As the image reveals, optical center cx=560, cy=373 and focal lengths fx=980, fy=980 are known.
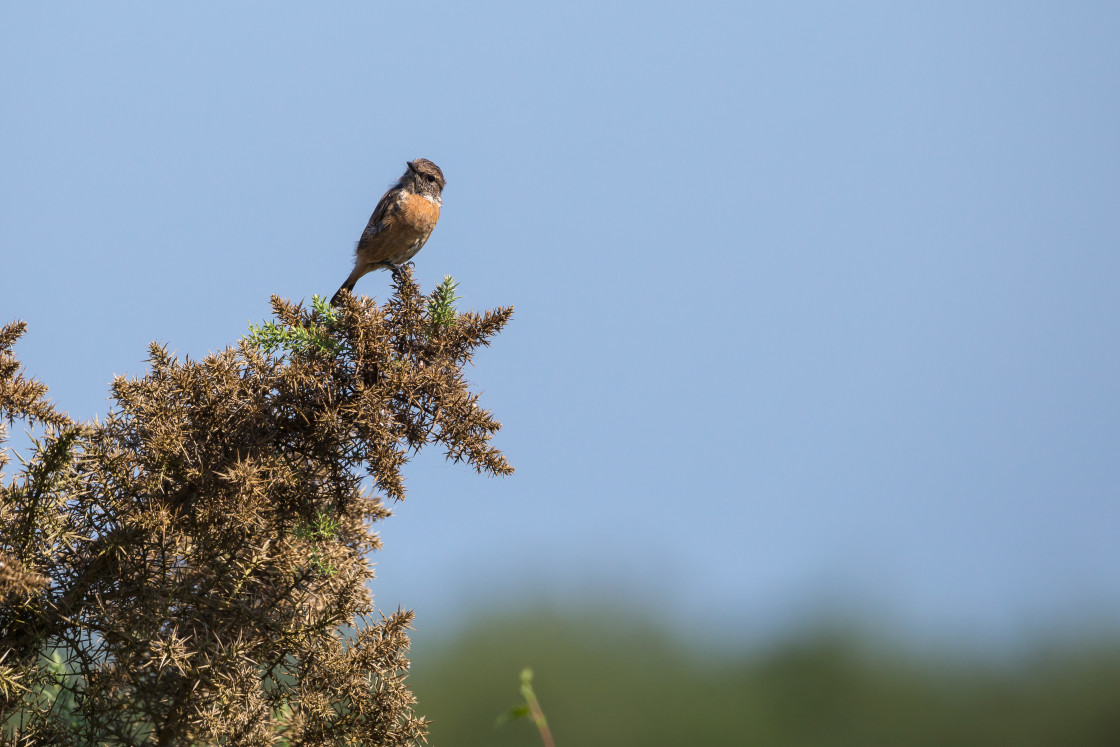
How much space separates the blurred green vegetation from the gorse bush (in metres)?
19.0

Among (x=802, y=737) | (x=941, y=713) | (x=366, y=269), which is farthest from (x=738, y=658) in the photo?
(x=366, y=269)

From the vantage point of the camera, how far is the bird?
546 cm

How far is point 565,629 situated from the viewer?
28.6 metres

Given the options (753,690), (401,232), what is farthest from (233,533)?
(753,690)

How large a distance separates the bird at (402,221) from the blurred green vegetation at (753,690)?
1758 cm

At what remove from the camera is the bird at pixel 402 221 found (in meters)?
5.46

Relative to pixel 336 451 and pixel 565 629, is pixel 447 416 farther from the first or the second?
pixel 565 629

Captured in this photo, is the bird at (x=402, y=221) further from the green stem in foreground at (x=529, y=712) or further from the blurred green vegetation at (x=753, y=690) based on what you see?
the blurred green vegetation at (x=753, y=690)

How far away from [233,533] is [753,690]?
27.3 metres

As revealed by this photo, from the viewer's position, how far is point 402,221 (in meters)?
5.44

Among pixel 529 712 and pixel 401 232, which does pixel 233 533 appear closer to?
pixel 529 712

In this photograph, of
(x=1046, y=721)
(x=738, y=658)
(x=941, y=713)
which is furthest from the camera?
(x=738, y=658)

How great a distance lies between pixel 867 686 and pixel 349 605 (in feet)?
89.5

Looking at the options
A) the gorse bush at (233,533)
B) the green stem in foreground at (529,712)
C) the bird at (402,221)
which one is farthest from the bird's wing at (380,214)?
the green stem in foreground at (529,712)
